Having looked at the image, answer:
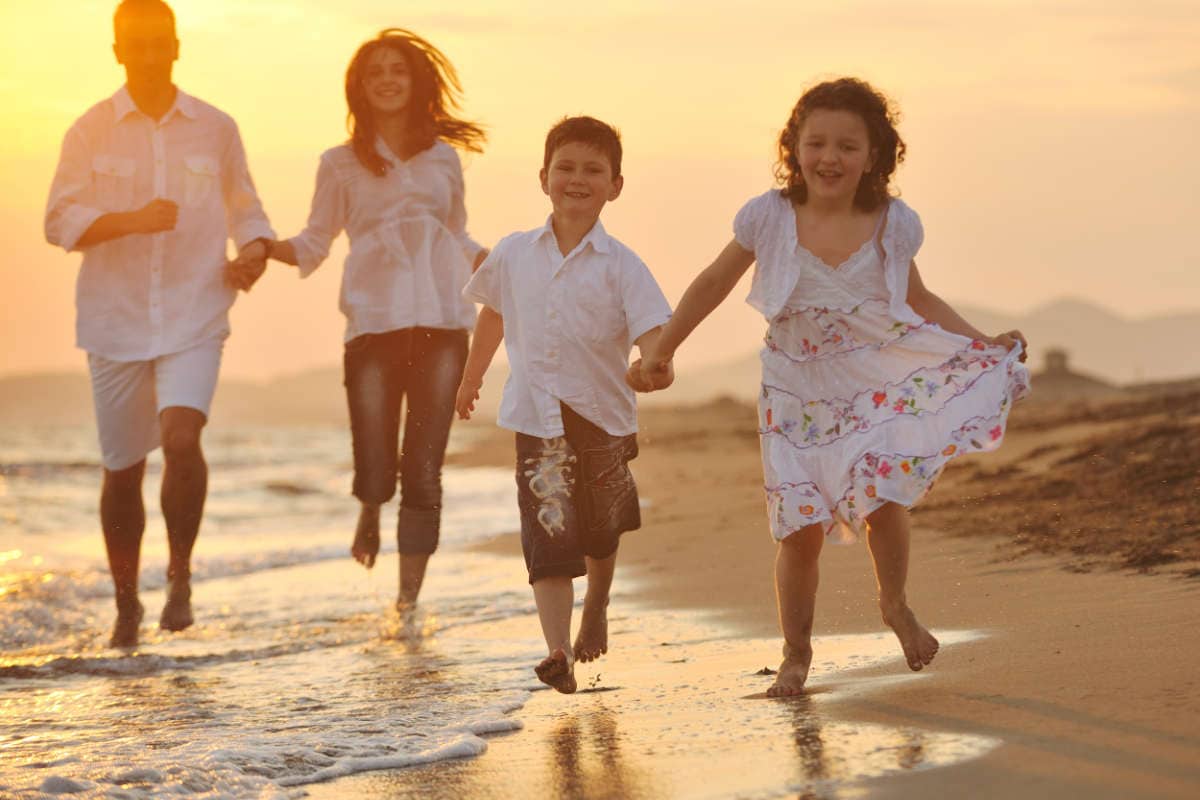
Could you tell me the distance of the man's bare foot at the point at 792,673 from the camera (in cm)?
454

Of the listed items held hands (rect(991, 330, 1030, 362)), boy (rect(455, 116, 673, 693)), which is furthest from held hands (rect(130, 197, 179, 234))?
held hands (rect(991, 330, 1030, 362))

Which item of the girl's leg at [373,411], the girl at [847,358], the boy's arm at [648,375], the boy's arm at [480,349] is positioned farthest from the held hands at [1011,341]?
the girl's leg at [373,411]

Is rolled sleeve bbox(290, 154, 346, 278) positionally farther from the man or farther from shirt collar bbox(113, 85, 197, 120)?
shirt collar bbox(113, 85, 197, 120)

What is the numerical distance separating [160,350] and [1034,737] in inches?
177

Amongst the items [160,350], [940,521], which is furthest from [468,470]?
[160,350]

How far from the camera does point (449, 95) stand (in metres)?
7.38

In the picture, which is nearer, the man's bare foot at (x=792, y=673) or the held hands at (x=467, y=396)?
the man's bare foot at (x=792, y=673)

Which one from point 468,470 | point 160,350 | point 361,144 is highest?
point 361,144

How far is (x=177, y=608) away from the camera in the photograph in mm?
7012

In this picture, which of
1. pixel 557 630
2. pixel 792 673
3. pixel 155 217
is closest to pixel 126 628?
pixel 155 217

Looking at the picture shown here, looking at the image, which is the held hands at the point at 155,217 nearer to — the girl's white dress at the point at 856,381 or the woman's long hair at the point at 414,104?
the woman's long hair at the point at 414,104

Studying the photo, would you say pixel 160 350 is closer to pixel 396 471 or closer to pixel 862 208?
pixel 396 471

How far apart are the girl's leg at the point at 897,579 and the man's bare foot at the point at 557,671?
0.89 m

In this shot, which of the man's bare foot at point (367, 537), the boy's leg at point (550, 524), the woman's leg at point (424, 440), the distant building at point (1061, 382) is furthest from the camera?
the distant building at point (1061, 382)
